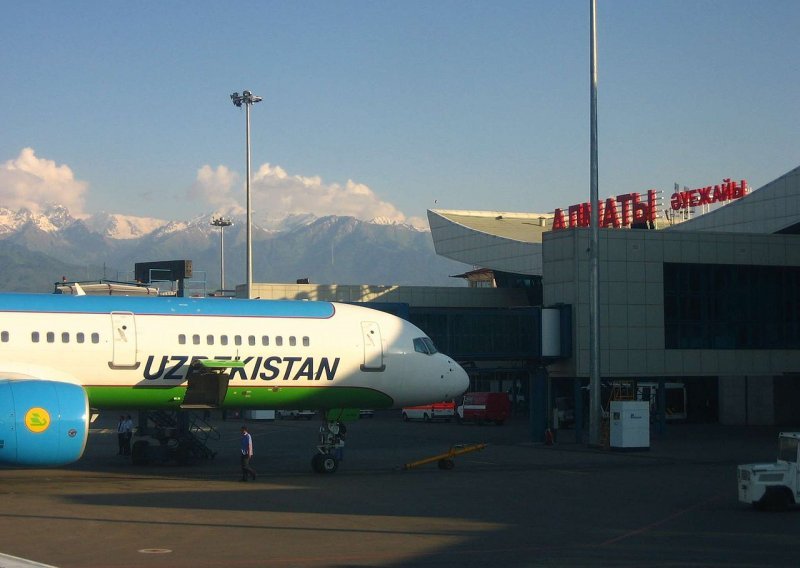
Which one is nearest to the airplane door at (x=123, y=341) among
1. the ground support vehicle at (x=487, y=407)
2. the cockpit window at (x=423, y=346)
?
the cockpit window at (x=423, y=346)

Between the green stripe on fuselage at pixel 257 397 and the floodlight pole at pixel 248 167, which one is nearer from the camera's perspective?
the green stripe on fuselage at pixel 257 397

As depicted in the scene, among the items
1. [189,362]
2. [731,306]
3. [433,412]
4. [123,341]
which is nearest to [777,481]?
[189,362]

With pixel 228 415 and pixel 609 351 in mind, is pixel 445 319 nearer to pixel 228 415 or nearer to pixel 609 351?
pixel 609 351

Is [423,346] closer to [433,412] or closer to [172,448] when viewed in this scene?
[172,448]

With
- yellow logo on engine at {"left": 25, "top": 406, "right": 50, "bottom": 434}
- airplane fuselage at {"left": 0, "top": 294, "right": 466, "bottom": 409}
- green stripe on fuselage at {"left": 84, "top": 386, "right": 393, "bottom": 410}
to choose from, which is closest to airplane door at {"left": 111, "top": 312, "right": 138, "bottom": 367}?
airplane fuselage at {"left": 0, "top": 294, "right": 466, "bottom": 409}

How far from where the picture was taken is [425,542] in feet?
70.0

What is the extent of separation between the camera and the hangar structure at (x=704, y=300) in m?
50.5

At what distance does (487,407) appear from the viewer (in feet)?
228

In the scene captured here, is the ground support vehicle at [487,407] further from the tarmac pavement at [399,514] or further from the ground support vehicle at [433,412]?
the tarmac pavement at [399,514]

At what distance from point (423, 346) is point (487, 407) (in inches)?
1268

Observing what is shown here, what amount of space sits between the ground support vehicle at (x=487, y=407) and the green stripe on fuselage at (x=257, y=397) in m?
32.4

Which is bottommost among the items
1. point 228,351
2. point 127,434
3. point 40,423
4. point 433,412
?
point 433,412

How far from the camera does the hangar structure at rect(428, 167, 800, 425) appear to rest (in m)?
50.5

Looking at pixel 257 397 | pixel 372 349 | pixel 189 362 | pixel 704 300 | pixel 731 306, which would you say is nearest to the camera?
pixel 189 362
